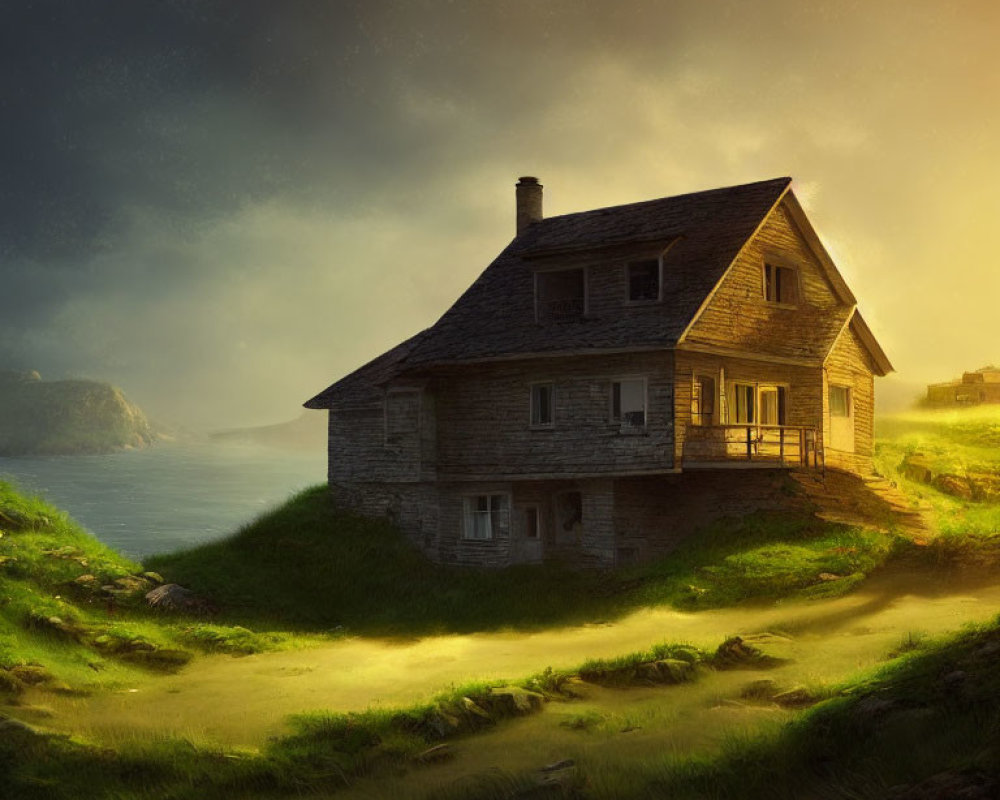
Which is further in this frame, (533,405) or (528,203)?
(528,203)

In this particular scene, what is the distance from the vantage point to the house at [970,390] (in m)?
70.9

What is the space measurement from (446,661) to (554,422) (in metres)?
13.2

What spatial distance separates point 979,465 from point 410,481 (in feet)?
81.3

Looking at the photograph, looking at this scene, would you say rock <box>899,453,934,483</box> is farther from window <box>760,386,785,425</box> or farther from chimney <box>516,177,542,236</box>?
chimney <box>516,177,542,236</box>

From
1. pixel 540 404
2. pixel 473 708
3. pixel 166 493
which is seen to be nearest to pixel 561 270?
pixel 540 404

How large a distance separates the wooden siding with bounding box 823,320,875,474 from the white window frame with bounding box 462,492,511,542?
39.3 feet

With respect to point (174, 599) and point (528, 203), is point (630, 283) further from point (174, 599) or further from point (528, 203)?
point (174, 599)

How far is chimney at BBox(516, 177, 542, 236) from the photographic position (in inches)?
1767

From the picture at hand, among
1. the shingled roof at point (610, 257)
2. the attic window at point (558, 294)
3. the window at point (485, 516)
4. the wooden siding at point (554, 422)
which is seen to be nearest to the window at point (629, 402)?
the wooden siding at point (554, 422)

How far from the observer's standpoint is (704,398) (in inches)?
1427

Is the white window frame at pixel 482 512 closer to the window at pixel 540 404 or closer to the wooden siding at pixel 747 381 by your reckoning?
the window at pixel 540 404

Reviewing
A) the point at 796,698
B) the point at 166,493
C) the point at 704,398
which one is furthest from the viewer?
the point at 166,493

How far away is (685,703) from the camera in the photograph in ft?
62.0

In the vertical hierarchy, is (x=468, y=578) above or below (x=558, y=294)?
below
